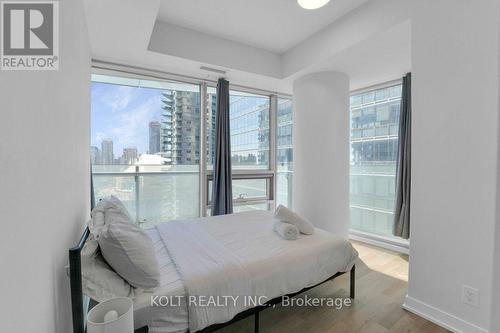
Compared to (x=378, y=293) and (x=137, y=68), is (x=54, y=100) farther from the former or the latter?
(x=378, y=293)

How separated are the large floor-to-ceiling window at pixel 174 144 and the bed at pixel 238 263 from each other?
3.53ft

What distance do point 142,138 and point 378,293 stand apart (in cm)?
349

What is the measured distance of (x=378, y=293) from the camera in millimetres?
2361

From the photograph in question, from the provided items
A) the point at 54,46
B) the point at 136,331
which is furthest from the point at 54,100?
the point at 136,331

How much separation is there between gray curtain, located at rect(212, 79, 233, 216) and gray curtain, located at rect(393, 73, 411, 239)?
2470 millimetres

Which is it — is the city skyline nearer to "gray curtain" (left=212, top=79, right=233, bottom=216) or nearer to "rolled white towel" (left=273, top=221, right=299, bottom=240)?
"gray curtain" (left=212, top=79, right=233, bottom=216)

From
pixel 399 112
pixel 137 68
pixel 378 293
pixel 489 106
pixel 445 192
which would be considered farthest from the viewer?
pixel 399 112

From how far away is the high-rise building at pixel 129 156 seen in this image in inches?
129

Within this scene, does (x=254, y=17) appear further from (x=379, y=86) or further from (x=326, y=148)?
(x=379, y=86)

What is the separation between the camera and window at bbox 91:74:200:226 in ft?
10.4

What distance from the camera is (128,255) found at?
52.5 inches

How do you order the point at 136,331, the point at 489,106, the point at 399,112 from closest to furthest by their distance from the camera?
the point at 136,331
the point at 489,106
the point at 399,112

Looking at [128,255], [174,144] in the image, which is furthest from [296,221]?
[174,144]

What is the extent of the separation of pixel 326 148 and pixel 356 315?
210 centimetres
